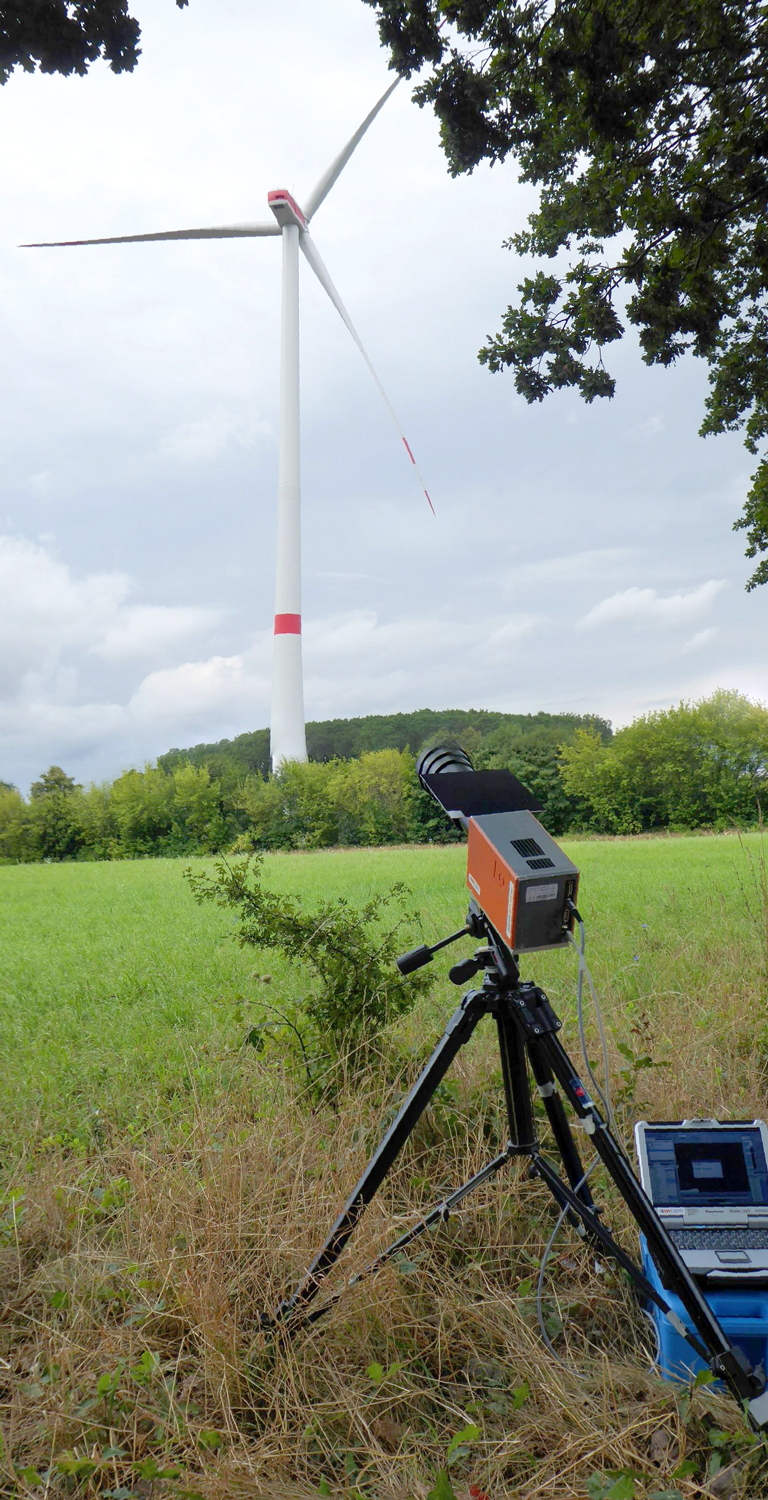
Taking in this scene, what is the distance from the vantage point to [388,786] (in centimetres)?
2625

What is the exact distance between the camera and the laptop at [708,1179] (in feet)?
7.16

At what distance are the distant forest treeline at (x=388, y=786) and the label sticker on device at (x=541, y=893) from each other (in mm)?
16385

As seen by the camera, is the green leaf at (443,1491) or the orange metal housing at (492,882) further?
the orange metal housing at (492,882)

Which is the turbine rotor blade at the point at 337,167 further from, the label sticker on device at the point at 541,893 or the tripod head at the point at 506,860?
the label sticker on device at the point at 541,893

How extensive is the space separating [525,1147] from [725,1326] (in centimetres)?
62

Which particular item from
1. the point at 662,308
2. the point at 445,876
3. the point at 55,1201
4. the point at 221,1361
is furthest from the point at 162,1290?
the point at 445,876

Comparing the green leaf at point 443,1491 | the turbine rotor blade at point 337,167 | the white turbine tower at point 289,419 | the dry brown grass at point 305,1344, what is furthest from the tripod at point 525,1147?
the turbine rotor blade at point 337,167

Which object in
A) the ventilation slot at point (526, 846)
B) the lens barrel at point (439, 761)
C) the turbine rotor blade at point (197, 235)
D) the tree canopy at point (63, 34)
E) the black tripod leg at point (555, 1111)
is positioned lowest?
the black tripod leg at point (555, 1111)

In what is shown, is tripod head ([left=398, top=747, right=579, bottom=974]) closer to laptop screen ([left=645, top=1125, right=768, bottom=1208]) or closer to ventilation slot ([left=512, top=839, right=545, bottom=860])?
ventilation slot ([left=512, top=839, right=545, bottom=860])

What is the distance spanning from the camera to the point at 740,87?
464 centimetres

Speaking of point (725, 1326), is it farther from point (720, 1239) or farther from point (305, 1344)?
point (305, 1344)

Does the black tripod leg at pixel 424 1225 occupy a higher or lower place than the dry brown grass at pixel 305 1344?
higher

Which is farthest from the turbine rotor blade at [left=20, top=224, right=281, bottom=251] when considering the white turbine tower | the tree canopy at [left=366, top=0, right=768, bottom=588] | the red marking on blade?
the tree canopy at [left=366, top=0, right=768, bottom=588]

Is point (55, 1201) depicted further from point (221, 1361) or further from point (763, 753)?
point (763, 753)
